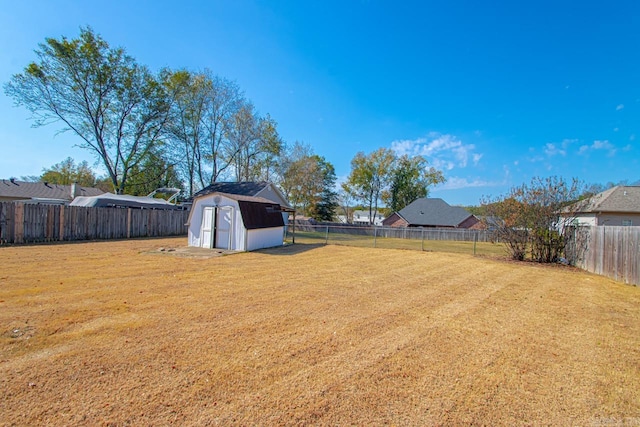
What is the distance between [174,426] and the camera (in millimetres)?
2172

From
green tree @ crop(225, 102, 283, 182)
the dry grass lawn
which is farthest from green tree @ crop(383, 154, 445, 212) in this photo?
the dry grass lawn

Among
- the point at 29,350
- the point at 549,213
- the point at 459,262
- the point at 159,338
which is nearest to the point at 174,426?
the point at 159,338

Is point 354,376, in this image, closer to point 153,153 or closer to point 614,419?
point 614,419

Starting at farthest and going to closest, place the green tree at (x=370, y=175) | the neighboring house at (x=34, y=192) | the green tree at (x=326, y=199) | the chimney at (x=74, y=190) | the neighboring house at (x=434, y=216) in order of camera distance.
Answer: the green tree at (x=370, y=175) < the green tree at (x=326, y=199) < the neighboring house at (x=434, y=216) < the chimney at (x=74, y=190) < the neighboring house at (x=34, y=192)

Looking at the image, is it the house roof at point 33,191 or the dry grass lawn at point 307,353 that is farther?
the house roof at point 33,191

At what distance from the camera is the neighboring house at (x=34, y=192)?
2702 cm

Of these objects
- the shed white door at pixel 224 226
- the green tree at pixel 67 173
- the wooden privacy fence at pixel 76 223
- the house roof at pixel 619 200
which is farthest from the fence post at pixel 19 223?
the green tree at pixel 67 173

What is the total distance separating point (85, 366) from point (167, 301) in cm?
229

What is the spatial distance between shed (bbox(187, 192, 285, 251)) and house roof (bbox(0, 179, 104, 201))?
80.4ft

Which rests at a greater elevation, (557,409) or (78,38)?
(78,38)

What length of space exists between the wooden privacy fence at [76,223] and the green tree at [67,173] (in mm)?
36548

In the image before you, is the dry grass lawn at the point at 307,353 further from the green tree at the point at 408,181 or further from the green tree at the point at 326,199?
the green tree at the point at 408,181

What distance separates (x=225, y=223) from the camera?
1288 cm

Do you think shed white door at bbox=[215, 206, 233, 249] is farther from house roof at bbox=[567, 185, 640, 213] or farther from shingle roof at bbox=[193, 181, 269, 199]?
house roof at bbox=[567, 185, 640, 213]
